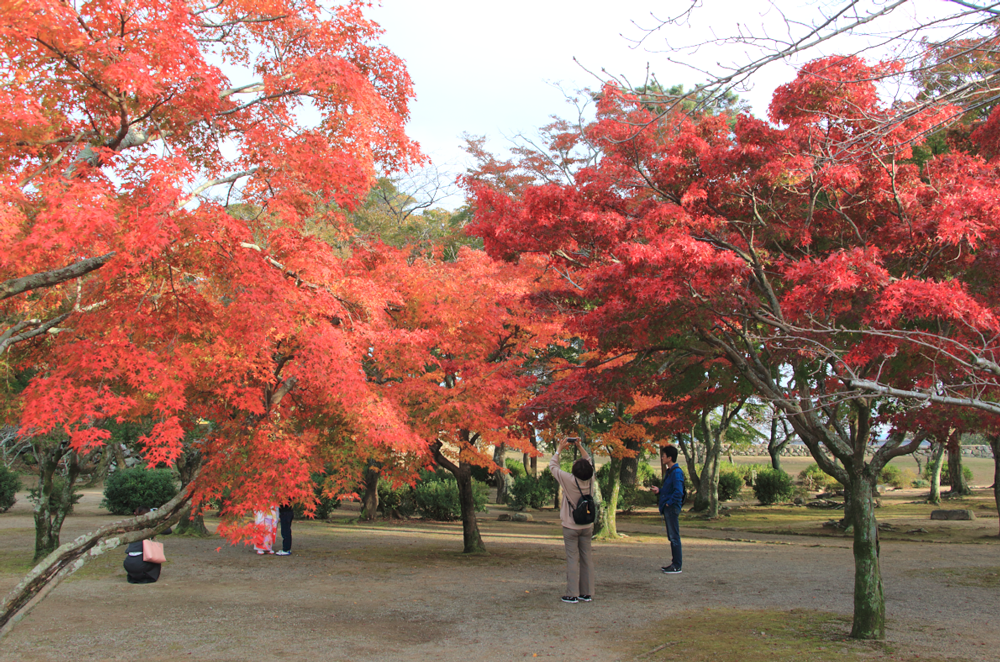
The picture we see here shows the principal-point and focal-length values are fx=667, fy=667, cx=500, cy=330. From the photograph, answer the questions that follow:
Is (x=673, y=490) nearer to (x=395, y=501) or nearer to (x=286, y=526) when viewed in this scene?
(x=286, y=526)

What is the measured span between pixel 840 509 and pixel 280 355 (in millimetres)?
22139

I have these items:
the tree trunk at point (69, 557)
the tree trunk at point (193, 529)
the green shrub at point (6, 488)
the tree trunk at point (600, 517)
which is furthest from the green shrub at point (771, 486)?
the green shrub at point (6, 488)

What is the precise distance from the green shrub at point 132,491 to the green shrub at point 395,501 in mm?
6487

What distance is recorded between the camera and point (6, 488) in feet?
67.4

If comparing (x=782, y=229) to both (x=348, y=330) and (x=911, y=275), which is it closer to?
(x=911, y=275)

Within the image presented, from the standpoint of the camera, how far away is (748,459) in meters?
47.5

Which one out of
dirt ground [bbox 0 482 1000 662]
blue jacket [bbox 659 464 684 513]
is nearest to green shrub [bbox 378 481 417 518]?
dirt ground [bbox 0 482 1000 662]

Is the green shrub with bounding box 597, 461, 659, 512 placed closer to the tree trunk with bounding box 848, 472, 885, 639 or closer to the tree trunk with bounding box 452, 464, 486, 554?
the tree trunk with bounding box 452, 464, 486, 554

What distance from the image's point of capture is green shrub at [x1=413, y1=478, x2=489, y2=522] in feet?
72.9

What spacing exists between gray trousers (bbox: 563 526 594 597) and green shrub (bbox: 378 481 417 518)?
1414 centimetres

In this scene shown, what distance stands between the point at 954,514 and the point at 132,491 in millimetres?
23967

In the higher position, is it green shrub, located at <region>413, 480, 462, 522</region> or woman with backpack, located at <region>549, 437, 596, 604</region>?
woman with backpack, located at <region>549, 437, 596, 604</region>

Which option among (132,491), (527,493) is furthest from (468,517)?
(132,491)

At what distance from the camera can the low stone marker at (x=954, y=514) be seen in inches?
744
